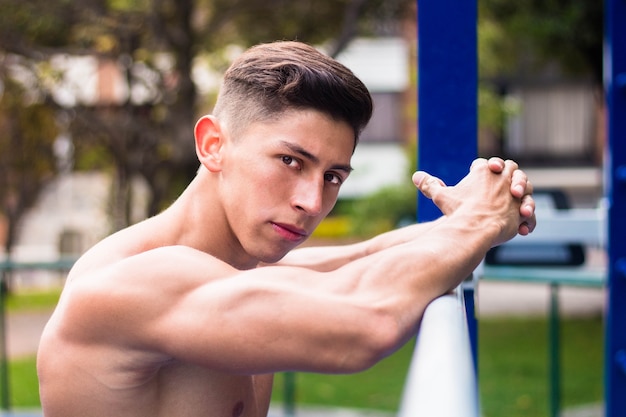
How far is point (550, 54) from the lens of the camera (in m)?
11.9

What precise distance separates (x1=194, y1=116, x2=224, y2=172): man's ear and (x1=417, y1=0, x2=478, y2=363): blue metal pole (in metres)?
0.47

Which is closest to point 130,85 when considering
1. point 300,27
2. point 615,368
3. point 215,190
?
point 300,27

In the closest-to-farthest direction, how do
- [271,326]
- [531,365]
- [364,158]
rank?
[271,326] < [531,365] < [364,158]

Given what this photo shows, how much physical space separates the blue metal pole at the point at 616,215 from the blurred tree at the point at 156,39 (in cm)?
486

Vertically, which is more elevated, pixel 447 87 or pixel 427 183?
pixel 447 87

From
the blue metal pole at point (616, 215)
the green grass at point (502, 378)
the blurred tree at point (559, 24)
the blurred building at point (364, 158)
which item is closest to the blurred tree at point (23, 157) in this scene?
the blurred building at point (364, 158)

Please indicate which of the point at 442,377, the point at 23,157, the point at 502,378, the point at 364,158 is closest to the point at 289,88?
the point at 442,377

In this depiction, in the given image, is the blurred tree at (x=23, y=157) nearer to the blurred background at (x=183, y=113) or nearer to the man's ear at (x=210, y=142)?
the blurred background at (x=183, y=113)

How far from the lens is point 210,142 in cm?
194

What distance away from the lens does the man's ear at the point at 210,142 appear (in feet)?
6.24

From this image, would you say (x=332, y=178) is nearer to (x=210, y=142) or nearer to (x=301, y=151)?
(x=301, y=151)

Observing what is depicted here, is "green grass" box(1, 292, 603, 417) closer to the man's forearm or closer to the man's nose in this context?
the man's forearm

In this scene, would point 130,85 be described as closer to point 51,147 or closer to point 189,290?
point 51,147

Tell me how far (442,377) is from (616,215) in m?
2.87
